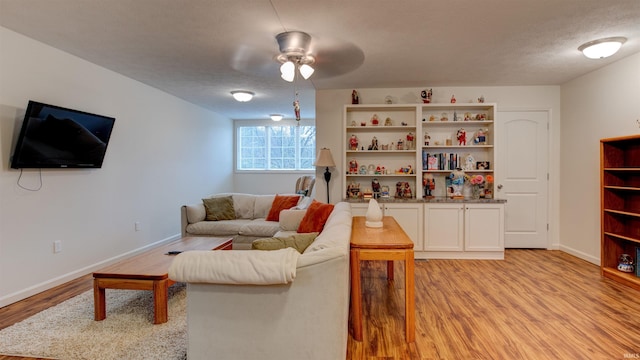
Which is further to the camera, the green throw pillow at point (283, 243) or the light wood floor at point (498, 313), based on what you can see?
the light wood floor at point (498, 313)

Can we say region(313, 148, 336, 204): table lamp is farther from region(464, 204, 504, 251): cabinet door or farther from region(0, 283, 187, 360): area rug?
region(0, 283, 187, 360): area rug

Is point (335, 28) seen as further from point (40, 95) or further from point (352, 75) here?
point (40, 95)

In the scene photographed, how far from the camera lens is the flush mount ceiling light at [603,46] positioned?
3088 mm

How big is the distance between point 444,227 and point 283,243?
10.0 ft

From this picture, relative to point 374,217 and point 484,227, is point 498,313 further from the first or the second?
point 484,227

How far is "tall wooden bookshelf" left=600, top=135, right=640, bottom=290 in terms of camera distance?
3541 mm

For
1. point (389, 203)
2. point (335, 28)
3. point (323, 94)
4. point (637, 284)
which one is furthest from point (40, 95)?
point (637, 284)

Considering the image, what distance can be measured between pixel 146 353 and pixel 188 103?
4751 millimetres

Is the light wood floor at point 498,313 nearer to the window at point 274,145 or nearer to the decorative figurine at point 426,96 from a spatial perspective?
the decorative figurine at point 426,96

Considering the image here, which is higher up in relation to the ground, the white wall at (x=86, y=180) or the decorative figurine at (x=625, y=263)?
the white wall at (x=86, y=180)

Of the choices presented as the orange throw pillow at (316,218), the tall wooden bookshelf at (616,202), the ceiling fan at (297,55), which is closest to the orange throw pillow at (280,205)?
the orange throw pillow at (316,218)

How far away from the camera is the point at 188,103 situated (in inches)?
234

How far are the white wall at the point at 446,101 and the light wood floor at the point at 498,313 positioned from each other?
1393mm

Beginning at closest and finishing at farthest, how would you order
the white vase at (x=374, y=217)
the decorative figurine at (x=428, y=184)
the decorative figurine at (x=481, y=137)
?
the white vase at (x=374, y=217) → the decorative figurine at (x=481, y=137) → the decorative figurine at (x=428, y=184)
